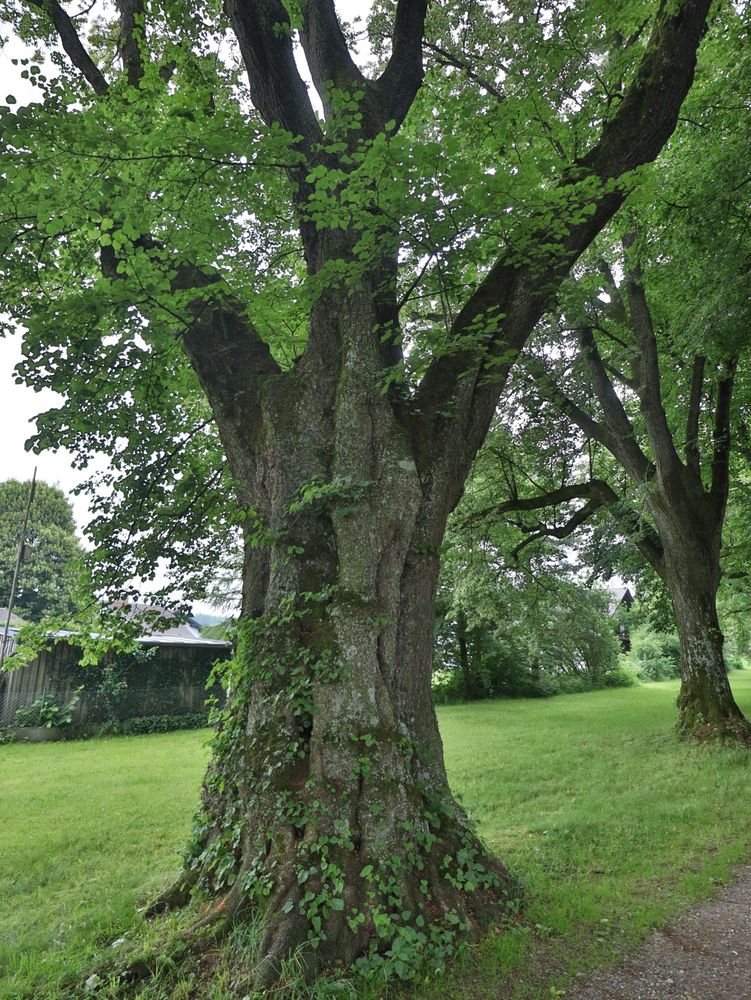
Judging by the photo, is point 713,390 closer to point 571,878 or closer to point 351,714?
point 571,878

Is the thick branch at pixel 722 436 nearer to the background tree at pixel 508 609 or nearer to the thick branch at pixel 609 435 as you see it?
the thick branch at pixel 609 435

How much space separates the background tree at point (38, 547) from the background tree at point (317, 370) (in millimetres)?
27669

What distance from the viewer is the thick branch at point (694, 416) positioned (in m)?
9.86

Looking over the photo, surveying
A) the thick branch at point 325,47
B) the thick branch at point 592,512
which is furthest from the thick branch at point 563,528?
the thick branch at point 325,47

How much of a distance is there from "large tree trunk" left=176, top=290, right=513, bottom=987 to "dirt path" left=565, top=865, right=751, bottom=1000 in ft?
2.39

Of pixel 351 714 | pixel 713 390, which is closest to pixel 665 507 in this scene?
pixel 713 390

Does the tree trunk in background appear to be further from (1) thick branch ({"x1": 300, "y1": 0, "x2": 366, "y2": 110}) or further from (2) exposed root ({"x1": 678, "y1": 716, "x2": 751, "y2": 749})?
(1) thick branch ({"x1": 300, "y1": 0, "x2": 366, "y2": 110})

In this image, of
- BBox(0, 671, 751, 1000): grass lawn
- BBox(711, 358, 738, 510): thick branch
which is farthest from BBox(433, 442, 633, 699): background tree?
BBox(0, 671, 751, 1000): grass lawn

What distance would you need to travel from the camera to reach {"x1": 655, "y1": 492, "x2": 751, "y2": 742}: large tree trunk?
32.3 ft

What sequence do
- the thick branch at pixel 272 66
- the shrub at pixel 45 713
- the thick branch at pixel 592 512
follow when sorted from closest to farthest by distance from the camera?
the thick branch at pixel 272 66 < the thick branch at pixel 592 512 < the shrub at pixel 45 713

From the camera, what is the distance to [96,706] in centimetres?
1471

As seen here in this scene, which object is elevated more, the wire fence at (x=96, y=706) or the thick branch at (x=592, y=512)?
the thick branch at (x=592, y=512)

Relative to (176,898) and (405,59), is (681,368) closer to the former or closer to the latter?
(405,59)

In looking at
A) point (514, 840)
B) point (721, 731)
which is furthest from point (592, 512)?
point (514, 840)
